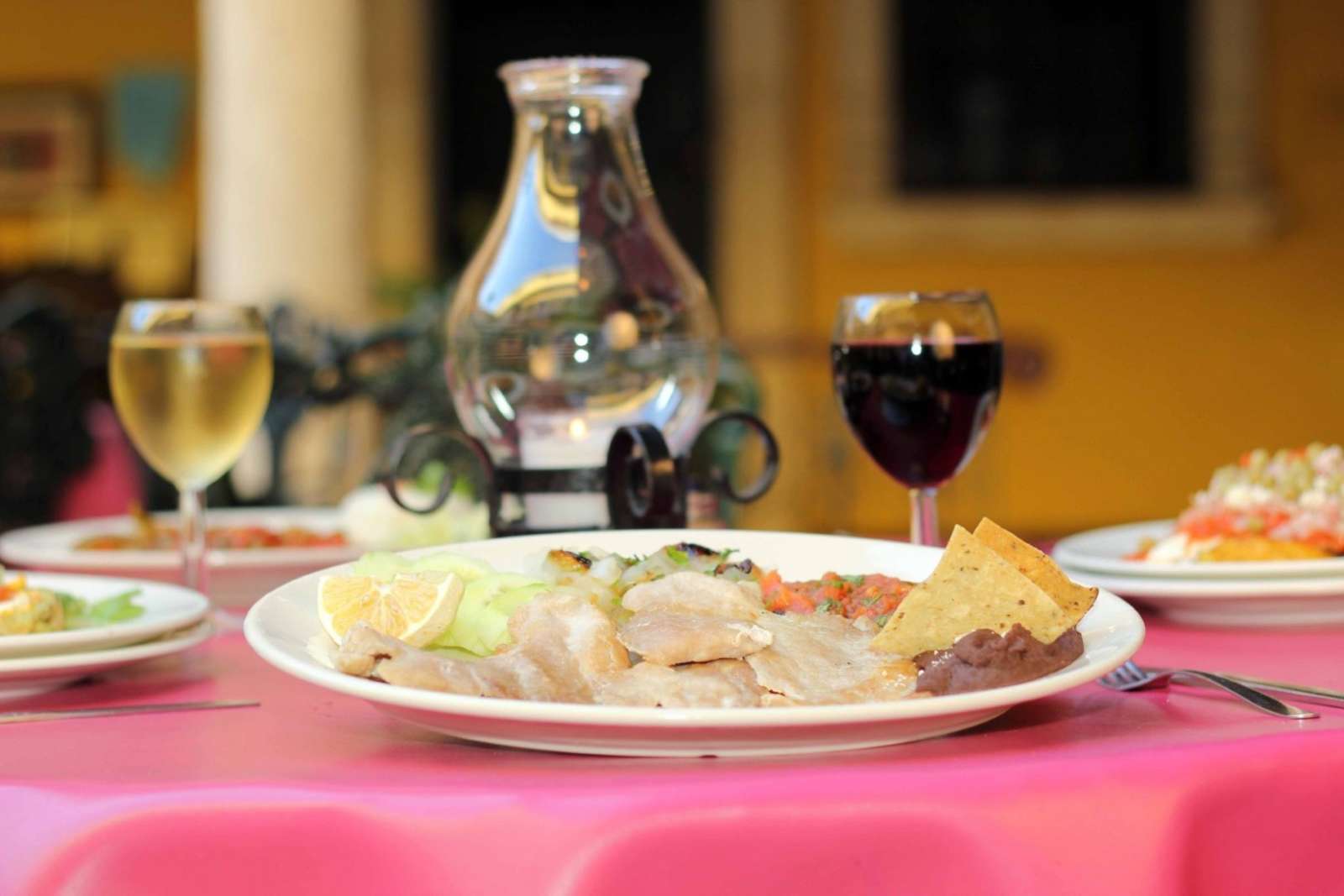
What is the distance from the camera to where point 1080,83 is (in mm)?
7328

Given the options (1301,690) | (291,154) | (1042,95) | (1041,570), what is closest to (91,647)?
(1041,570)

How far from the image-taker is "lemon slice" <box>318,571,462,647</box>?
30.2 inches

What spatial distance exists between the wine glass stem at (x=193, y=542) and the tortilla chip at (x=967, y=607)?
59 cm

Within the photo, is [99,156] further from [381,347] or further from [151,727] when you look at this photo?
[151,727]

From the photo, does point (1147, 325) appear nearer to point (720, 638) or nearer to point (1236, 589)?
point (1236, 589)

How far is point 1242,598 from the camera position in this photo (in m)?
1.00

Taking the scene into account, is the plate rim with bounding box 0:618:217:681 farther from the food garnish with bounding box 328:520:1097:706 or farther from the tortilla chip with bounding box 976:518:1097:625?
the tortilla chip with bounding box 976:518:1097:625

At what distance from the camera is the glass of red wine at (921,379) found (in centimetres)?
107

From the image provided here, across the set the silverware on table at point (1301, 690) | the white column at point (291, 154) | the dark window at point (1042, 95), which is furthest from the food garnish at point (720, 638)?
the dark window at point (1042, 95)

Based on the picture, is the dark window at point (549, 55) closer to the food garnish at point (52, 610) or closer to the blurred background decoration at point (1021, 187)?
the blurred background decoration at point (1021, 187)

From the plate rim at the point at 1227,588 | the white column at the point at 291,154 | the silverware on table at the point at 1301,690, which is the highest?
the white column at the point at 291,154

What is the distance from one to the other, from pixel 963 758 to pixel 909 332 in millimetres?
440

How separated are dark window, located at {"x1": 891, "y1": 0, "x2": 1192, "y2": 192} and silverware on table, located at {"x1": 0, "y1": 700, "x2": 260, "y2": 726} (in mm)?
6501

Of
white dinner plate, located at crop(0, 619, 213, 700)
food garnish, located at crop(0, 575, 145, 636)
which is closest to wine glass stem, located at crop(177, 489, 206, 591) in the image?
food garnish, located at crop(0, 575, 145, 636)
